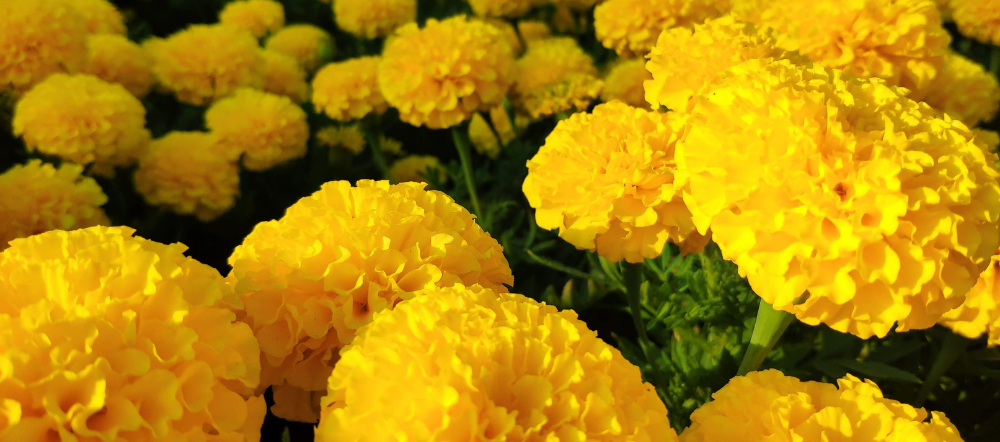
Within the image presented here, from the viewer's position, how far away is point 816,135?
603mm

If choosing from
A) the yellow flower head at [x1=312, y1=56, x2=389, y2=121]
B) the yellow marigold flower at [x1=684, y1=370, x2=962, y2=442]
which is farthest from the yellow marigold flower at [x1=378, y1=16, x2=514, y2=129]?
the yellow marigold flower at [x1=684, y1=370, x2=962, y2=442]

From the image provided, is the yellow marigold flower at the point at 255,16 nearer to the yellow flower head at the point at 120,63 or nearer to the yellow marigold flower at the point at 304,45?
the yellow marigold flower at the point at 304,45

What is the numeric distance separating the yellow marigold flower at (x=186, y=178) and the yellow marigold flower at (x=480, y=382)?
1.06 m

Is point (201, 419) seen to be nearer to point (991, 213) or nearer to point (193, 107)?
point (991, 213)

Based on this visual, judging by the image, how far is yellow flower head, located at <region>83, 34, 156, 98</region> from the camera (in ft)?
5.39

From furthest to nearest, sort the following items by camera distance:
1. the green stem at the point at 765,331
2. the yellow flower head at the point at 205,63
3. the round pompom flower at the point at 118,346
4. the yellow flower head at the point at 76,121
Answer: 1. the yellow flower head at the point at 205,63
2. the yellow flower head at the point at 76,121
3. the green stem at the point at 765,331
4. the round pompom flower at the point at 118,346

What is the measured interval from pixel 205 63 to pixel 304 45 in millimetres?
574

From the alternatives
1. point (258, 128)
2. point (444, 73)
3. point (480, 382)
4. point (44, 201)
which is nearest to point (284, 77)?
point (258, 128)

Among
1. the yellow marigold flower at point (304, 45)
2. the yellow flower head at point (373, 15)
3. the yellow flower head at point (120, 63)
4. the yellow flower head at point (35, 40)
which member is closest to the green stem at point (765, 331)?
the yellow flower head at point (35, 40)

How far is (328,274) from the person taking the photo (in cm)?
66

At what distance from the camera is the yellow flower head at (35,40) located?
138 centimetres

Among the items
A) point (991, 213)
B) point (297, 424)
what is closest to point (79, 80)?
point (297, 424)

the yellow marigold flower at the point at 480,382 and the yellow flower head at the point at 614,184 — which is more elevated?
the yellow marigold flower at the point at 480,382

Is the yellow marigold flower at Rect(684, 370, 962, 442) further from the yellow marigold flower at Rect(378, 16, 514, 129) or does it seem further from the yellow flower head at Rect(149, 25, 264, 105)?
the yellow flower head at Rect(149, 25, 264, 105)
